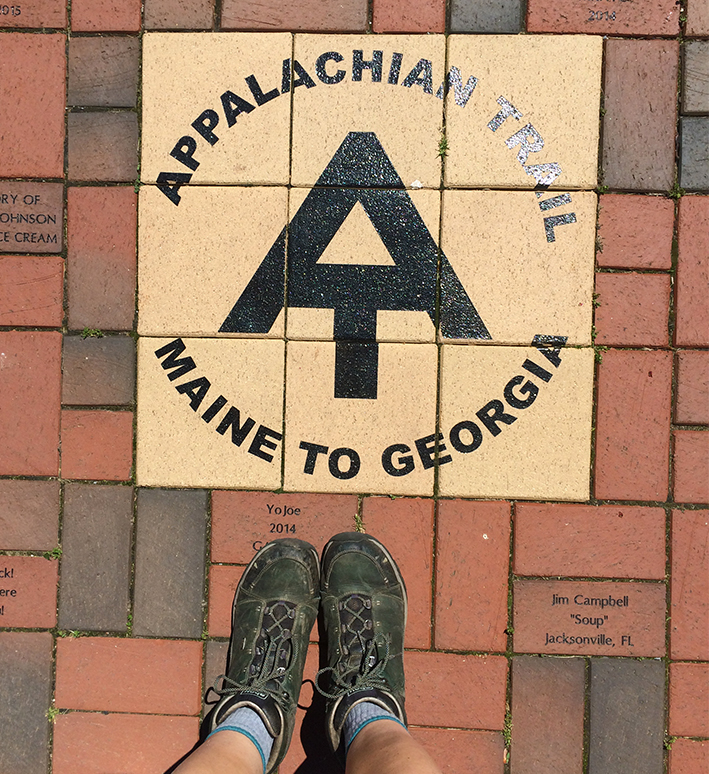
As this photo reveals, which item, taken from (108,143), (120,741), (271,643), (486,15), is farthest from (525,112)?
(120,741)

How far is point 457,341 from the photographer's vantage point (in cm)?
232

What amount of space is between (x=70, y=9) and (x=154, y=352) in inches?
54.9

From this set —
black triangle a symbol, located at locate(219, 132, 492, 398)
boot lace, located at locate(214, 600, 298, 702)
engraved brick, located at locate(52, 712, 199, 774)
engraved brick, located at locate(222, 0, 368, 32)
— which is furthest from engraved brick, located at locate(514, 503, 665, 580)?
engraved brick, located at locate(222, 0, 368, 32)

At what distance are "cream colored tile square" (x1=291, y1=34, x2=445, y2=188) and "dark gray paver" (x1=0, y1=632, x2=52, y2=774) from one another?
7.01ft

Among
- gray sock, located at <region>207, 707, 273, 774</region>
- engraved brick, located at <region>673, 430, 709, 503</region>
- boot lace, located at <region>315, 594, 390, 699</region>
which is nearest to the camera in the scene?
gray sock, located at <region>207, 707, 273, 774</region>

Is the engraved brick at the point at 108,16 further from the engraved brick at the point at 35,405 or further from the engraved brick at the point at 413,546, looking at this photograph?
the engraved brick at the point at 413,546

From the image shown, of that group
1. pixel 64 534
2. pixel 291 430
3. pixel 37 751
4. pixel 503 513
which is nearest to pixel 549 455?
pixel 503 513

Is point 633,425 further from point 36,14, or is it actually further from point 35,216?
point 36,14

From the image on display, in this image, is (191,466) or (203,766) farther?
(191,466)

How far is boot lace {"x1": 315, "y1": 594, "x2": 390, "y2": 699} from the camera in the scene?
7.25ft

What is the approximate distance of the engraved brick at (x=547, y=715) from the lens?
7.54ft

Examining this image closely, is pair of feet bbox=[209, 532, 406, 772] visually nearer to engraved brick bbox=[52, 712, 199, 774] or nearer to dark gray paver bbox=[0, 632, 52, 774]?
engraved brick bbox=[52, 712, 199, 774]

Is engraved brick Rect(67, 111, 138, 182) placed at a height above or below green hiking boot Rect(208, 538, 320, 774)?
above

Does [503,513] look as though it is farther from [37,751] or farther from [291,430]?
[37,751]
